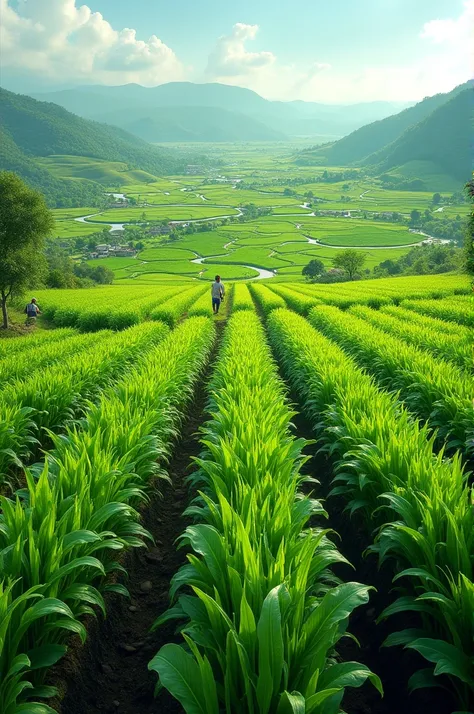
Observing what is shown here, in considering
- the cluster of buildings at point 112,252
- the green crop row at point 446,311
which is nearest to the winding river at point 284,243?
the cluster of buildings at point 112,252

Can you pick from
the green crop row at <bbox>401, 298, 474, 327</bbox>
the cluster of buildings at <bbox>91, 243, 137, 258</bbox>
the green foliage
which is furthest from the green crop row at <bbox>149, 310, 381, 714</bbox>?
the cluster of buildings at <bbox>91, 243, 137, 258</bbox>

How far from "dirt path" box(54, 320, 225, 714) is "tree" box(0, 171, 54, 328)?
83.5ft

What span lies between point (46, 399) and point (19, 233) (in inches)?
908

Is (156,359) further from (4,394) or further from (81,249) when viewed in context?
(81,249)

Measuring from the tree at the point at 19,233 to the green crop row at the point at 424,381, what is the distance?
21.8m

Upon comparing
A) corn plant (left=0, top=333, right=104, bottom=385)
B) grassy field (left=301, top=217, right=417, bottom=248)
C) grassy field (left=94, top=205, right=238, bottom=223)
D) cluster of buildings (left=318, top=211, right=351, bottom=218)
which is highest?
grassy field (left=94, top=205, right=238, bottom=223)

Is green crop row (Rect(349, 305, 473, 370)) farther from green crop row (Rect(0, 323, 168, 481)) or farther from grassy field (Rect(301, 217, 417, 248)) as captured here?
grassy field (Rect(301, 217, 417, 248))

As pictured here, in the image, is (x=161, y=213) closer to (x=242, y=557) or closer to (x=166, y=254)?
(x=166, y=254)

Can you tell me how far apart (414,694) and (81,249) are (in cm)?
12907

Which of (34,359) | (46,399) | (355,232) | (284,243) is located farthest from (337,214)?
(46,399)

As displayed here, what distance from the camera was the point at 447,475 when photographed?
415cm

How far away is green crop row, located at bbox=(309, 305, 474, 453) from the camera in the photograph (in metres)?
6.73

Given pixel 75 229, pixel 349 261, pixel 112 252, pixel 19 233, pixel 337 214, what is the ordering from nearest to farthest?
pixel 19 233 → pixel 349 261 → pixel 112 252 → pixel 75 229 → pixel 337 214

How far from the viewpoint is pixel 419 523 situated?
3.83 m
